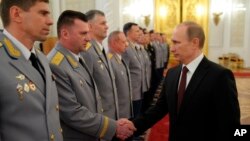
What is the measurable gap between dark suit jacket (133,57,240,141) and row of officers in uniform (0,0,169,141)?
60cm

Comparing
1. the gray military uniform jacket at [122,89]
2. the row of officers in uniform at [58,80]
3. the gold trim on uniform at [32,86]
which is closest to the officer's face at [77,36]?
the row of officers in uniform at [58,80]

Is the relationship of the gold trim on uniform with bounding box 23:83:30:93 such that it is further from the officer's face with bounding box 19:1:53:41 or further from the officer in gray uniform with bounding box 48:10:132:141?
the officer in gray uniform with bounding box 48:10:132:141

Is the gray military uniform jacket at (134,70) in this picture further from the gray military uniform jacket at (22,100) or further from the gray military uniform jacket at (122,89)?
the gray military uniform jacket at (22,100)

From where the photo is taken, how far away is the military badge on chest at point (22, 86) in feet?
4.98

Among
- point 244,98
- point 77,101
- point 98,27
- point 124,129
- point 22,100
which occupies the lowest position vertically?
point 244,98

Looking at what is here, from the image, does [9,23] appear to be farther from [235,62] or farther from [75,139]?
[235,62]

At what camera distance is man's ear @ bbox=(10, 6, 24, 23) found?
5.30 feet

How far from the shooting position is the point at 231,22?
15.2 metres

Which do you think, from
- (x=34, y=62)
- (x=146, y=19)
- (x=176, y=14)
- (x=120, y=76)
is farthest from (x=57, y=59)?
(x=176, y=14)

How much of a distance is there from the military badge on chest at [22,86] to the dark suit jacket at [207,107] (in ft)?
3.86

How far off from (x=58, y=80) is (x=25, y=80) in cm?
62

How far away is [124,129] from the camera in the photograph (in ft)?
8.52

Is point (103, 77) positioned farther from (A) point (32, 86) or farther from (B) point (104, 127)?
(A) point (32, 86)

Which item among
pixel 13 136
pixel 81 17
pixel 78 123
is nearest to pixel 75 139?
pixel 78 123
